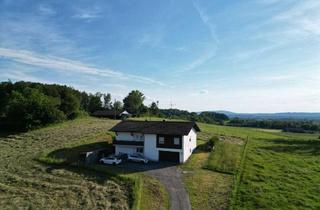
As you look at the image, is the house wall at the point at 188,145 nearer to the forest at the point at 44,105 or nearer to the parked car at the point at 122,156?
the parked car at the point at 122,156

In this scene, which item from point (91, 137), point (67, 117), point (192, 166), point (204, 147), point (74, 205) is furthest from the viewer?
point (67, 117)

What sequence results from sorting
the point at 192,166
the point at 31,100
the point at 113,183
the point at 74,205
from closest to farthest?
1. the point at 74,205
2. the point at 113,183
3. the point at 192,166
4. the point at 31,100

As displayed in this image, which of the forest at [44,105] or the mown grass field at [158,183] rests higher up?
the forest at [44,105]

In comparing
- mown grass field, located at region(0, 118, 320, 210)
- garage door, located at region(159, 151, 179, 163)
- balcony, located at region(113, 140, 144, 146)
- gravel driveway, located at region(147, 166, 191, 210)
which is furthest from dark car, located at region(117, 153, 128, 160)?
gravel driveway, located at region(147, 166, 191, 210)

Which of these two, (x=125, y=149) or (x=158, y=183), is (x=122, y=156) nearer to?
(x=125, y=149)

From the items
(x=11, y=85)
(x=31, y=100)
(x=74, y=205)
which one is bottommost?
(x=74, y=205)

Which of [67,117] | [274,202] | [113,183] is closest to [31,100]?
[67,117]

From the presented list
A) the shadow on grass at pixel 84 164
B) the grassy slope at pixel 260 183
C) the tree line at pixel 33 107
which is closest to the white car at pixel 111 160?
the shadow on grass at pixel 84 164

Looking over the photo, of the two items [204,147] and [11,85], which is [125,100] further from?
[204,147]
